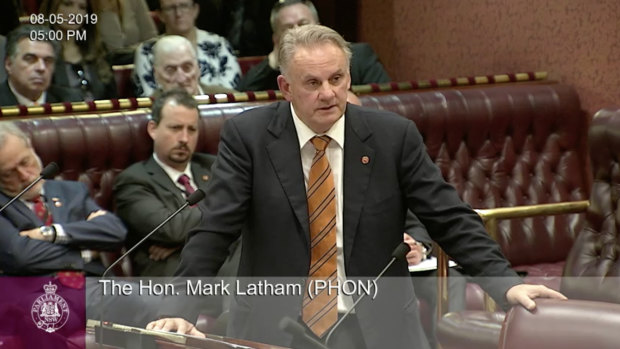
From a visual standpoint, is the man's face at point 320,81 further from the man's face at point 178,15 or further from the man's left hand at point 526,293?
the man's face at point 178,15

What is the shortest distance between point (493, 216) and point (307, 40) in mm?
1451

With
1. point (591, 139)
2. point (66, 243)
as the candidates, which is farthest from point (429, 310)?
point (66, 243)

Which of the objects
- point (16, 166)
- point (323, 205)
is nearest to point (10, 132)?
point (16, 166)

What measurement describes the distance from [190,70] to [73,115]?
61 cm

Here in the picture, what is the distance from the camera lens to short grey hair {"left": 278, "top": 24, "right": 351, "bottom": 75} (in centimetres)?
255

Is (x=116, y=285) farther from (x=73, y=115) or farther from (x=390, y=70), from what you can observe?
(x=390, y=70)

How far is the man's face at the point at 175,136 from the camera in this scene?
4.10 m

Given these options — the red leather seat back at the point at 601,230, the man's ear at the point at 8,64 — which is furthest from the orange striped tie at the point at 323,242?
the man's ear at the point at 8,64

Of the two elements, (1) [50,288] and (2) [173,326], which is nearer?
(2) [173,326]

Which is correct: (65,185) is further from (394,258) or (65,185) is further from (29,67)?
(394,258)

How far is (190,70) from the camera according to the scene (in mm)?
4727

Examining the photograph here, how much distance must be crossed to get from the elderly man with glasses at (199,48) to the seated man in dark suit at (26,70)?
1.74 feet

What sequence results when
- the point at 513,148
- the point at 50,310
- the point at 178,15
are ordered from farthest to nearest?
1. the point at 178,15
2. the point at 513,148
3. the point at 50,310

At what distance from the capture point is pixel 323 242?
8.54ft
